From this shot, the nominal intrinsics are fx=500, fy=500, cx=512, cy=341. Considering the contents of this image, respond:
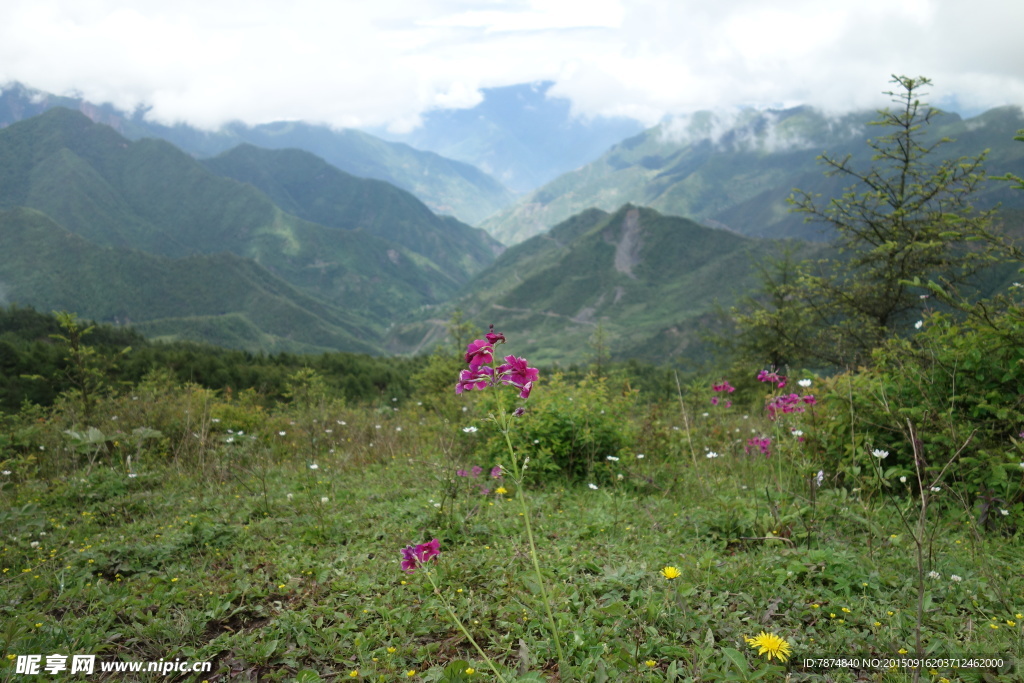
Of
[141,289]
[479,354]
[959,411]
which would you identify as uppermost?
[479,354]

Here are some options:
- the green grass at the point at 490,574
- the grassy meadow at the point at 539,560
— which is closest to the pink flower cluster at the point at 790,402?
the grassy meadow at the point at 539,560

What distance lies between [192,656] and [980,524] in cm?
578

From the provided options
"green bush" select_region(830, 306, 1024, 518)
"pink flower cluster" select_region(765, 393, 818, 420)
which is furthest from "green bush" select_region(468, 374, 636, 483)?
"green bush" select_region(830, 306, 1024, 518)

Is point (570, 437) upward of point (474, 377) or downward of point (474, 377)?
downward

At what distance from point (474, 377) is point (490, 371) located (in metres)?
0.08

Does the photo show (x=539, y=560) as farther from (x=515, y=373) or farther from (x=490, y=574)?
(x=515, y=373)

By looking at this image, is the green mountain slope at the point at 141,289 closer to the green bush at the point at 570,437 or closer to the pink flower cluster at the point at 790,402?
the green bush at the point at 570,437

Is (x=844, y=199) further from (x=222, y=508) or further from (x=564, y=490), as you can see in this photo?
(x=222, y=508)

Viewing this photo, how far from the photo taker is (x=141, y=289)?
17675 centimetres

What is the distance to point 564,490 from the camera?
5.38 m

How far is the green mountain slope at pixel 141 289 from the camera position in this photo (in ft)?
529

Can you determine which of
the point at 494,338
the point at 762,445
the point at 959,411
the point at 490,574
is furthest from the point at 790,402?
the point at 494,338

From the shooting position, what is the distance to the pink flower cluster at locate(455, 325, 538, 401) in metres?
2.15

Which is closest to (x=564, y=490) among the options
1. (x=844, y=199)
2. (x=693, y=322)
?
(x=844, y=199)
